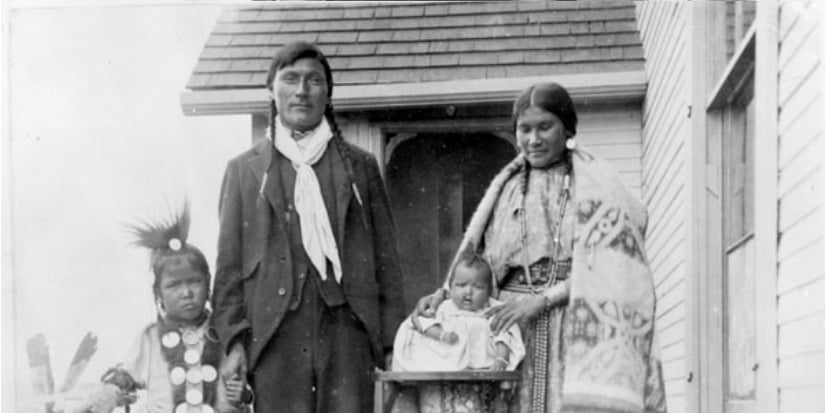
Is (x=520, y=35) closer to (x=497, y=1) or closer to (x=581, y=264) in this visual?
(x=497, y=1)

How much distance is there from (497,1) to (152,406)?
1.72 metres

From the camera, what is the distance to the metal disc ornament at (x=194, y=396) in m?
3.27

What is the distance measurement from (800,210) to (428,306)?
1.07 metres

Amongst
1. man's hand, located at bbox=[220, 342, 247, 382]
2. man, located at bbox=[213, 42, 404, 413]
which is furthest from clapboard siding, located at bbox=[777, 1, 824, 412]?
man's hand, located at bbox=[220, 342, 247, 382]

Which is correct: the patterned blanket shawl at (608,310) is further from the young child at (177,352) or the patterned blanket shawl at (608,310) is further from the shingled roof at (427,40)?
the young child at (177,352)

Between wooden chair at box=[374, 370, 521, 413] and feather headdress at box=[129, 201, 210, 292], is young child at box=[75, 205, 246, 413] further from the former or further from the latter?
wooden chair at box=[374, 370, 521, 413]

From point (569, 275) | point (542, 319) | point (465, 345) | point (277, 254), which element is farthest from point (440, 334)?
point (277, 254)

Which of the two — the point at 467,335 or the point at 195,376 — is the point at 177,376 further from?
the point at 467,335

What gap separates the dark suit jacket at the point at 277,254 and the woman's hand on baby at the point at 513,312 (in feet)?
1.18

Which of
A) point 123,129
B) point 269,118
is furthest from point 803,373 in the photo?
point 123,129

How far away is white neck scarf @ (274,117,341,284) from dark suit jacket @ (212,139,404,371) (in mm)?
26

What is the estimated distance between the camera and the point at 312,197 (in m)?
3.27

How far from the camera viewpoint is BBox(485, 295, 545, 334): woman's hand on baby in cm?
300

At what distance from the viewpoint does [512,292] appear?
3061mm
